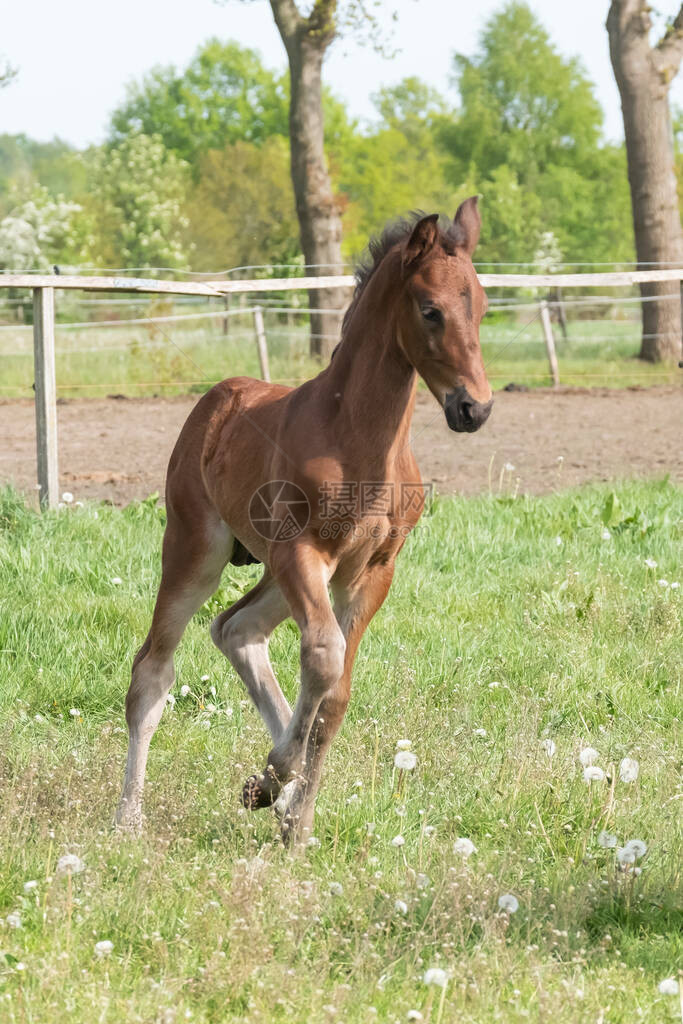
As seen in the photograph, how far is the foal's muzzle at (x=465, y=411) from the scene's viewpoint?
9.94 feet

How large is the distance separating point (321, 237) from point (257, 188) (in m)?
30.9

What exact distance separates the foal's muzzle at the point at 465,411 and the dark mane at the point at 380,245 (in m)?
0.58

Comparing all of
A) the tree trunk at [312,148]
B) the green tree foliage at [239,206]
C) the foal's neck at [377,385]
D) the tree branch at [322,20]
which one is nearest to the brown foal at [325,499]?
the foal's neck at [377,385]

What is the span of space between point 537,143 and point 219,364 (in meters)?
42.5

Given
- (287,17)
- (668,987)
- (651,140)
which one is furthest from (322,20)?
(668,987)

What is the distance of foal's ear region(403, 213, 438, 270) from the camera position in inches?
124

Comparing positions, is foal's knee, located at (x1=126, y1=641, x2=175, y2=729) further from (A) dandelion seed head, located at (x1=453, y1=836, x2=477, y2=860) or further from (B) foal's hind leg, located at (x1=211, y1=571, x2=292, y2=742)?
(A) dandelion seed head, located at (x1=453, y1=836, x2=477, y2=860)

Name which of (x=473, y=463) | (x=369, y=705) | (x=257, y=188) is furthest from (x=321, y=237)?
(x=257, y=188)

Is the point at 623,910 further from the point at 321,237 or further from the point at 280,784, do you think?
the point at 321,237

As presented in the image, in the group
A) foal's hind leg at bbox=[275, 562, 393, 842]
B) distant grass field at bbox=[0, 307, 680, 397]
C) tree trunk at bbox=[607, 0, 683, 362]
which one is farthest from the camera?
tree trunk at bbox=[607, 0, 683, 362]

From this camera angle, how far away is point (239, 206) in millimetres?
46531

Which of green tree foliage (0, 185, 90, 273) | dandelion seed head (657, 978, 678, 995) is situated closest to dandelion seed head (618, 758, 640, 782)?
dandelion seed head (657, 978, 678, 995)

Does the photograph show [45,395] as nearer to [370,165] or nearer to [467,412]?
[467,412]

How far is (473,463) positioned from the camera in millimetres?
10438
